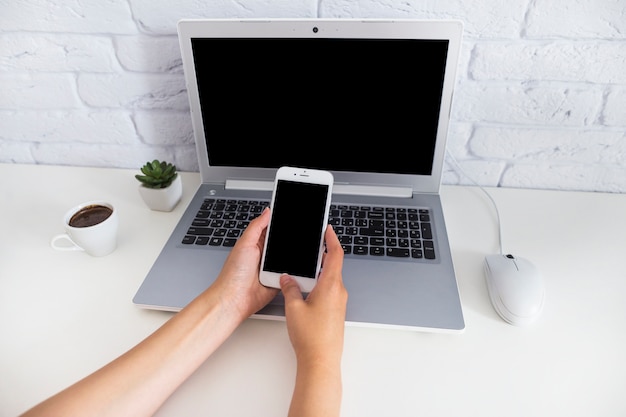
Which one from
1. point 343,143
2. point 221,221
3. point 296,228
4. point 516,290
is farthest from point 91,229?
→ point 516,290

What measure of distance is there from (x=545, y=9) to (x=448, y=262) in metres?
0.42

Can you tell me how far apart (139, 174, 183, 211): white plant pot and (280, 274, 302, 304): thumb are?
308 millimetres

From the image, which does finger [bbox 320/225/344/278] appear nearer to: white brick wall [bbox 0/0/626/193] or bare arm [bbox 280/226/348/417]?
bare arm [bbox 280/226/348/417]

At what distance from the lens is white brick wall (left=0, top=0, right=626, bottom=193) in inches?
25.7

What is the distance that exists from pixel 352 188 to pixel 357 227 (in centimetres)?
9

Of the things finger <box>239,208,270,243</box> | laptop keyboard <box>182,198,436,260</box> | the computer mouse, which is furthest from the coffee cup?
the computer mouse

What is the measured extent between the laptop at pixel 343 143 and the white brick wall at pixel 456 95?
0.10 metres

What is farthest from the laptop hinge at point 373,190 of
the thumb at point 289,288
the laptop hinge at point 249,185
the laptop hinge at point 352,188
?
the thumb at point 289,288

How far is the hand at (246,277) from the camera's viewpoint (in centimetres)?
53

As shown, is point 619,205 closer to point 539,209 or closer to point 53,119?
point 539,209

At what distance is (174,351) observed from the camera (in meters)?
0.47

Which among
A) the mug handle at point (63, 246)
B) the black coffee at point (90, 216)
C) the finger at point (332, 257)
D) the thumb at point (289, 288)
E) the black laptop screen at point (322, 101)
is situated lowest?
the mug handle at point (63, 246)

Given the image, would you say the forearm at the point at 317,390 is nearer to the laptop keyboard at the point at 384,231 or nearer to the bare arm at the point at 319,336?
the bare arm at the point at 319,336

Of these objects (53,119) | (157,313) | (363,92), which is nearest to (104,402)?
(157,313)
